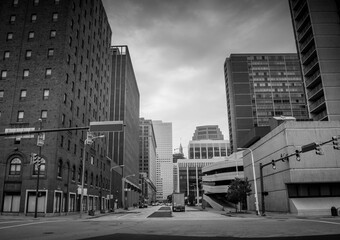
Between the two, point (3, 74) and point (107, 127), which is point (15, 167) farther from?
point (107, 127)

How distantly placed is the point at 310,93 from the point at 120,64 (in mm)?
84199

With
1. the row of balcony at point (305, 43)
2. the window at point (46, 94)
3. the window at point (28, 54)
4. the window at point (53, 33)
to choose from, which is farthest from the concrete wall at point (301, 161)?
the window at point (28, 54)

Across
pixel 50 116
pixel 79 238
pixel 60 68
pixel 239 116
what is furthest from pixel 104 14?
pixel 239 116

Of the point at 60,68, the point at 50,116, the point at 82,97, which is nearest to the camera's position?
the point at 50,116

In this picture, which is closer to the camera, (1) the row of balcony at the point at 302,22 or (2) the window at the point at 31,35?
(2) the window at the point at 31,35

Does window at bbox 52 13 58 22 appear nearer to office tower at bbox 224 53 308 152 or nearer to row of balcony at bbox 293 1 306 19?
row of balcony at bbox 293 1 306 19

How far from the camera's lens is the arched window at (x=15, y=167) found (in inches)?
1694

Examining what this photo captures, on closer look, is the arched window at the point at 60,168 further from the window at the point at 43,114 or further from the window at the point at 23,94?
the window at the point at 23,94

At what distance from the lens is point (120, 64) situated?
128 m

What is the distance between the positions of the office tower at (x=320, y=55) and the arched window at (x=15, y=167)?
5585 centimetres

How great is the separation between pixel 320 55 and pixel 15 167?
60734 mm

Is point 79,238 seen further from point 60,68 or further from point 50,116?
point 60,68

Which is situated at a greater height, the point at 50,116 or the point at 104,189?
the point at 50,116

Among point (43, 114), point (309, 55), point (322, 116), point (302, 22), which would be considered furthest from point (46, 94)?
point (302, 22)
